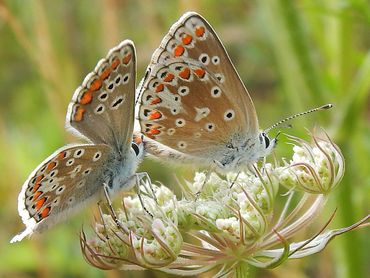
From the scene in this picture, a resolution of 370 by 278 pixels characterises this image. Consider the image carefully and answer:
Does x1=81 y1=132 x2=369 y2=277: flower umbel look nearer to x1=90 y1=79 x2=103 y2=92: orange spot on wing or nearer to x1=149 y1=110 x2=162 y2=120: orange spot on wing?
x1=149 y1=110 x2=162 y2=120: orange spot on wing

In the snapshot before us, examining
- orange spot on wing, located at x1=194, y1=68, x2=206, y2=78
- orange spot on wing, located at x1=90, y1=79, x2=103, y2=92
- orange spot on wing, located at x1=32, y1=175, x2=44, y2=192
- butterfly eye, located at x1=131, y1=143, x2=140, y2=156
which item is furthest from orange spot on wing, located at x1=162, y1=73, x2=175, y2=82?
orange spot on wing, located at x1=32, y1=175, x2=44, y2=192

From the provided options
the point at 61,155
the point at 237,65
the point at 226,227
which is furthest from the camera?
the point at 237,65

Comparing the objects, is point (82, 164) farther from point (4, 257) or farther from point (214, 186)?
point (4, 257)

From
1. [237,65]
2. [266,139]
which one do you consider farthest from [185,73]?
[237,65]

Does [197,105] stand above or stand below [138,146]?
above

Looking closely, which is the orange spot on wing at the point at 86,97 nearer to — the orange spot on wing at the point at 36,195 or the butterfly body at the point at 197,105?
the butterfly body at the point at 197,105

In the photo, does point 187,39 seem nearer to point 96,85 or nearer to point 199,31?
point 199,31
